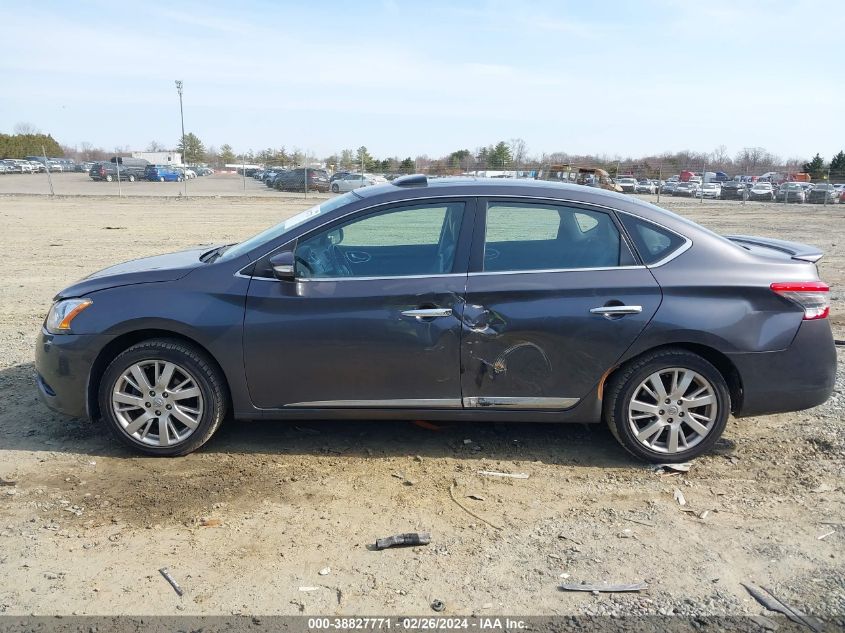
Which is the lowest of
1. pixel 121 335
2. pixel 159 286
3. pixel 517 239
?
pixel 121 335

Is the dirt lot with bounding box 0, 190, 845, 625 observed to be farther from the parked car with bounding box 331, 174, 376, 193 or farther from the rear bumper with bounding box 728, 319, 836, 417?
the parked car with bounding box 331, 174, 376, 193

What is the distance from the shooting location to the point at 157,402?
4.23 m

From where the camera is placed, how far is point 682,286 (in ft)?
13.5

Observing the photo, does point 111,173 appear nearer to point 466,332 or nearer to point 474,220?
point 474,220

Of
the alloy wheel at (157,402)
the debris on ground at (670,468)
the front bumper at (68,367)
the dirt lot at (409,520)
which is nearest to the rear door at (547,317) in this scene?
the dirt lot at (409,520)

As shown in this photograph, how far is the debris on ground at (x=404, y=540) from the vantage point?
3.35 metres

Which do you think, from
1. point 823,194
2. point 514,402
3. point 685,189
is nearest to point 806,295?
point 514,402

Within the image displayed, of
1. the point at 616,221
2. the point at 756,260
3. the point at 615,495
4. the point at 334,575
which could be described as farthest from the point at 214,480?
the point at 756,260

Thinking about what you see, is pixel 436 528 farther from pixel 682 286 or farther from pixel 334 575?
pixel 682 286

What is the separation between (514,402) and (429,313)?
789 millimetres

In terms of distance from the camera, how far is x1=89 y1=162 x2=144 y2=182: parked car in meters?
51.6

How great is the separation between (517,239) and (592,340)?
84 centimetres

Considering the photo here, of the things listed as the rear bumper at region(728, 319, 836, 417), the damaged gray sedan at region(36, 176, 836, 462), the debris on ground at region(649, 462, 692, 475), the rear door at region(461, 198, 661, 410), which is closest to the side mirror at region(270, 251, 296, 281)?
the damaged gray sedan at region(36, 176, 836, 462)

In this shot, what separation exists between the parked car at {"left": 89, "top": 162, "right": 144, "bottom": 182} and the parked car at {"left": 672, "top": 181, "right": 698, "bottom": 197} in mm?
40296
